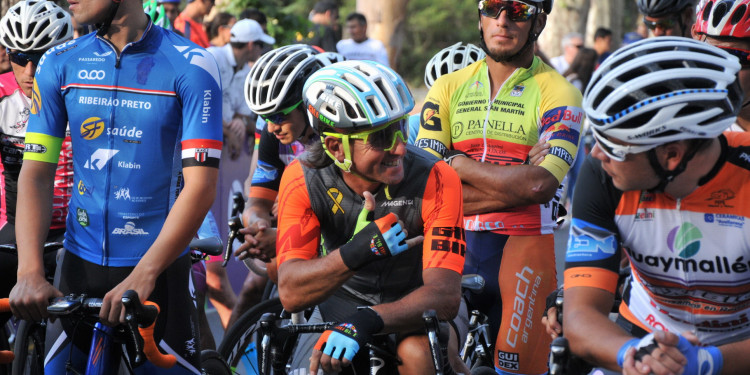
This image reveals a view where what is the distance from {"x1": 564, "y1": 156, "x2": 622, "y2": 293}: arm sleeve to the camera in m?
3.55

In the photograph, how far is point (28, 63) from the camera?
6078 millimetres

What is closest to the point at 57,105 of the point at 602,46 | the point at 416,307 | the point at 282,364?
the point at 282,364

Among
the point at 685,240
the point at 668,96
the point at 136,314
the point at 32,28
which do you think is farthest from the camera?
the point at 32,28

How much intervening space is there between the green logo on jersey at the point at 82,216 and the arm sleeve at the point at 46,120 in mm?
251

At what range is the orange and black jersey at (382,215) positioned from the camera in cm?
429

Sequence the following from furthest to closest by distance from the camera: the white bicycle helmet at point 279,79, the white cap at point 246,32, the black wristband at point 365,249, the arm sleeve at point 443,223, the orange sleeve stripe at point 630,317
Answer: the white cap at point 246,32
the white bicycle helmet at point 279,79
the arm sleeve at point 443,223
the black wristband at point 365,249
the orange sleeve stripe at point 630,317

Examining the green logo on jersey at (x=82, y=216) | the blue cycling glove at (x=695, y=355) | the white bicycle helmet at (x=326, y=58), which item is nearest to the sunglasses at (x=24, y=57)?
the white bicycle helmet at (x=326, y=58)

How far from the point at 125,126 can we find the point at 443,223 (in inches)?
58.7

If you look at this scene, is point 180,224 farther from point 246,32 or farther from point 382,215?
point 246,32

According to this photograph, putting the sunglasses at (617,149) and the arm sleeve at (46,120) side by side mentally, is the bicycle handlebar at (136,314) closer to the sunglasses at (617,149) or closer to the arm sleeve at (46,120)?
the arm sleeve at (46,120)

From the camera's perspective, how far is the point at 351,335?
3809 millimetres

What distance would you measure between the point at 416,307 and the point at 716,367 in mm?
1248

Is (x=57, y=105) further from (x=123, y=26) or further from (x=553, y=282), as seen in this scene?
(x=553, y=282)

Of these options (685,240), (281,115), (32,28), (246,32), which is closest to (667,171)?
(685,240)
